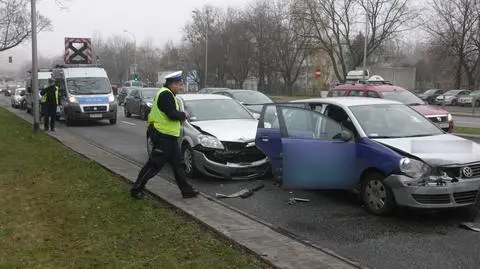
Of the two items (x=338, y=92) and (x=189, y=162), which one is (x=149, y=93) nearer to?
(x=338, y=92)

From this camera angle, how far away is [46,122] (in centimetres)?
1827

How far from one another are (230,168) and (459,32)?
53.4 metres

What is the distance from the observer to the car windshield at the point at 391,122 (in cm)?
728

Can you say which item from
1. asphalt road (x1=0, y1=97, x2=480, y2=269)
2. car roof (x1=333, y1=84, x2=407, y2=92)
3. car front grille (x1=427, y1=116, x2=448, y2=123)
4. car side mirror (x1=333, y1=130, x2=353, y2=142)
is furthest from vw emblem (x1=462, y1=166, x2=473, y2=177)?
car roof (x1=333, y1=84, x2=407, y2=92)

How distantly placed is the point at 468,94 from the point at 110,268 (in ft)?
165

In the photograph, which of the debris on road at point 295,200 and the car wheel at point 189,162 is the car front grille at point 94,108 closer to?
the car wheel at point 189,162

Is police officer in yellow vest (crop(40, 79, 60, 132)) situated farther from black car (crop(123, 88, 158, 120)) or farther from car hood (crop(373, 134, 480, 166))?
car hood (crop(373, 134, 480, 166))

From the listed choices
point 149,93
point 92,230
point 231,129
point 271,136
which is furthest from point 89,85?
point 92,230

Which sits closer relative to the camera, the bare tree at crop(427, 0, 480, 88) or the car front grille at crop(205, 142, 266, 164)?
the car front grille at crop(205, 142, 266, 164)

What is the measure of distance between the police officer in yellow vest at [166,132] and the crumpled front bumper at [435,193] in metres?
2.86

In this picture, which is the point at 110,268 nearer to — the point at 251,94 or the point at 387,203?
the point at 387,203

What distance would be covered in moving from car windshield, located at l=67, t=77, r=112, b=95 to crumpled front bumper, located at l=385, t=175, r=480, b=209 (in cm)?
1741

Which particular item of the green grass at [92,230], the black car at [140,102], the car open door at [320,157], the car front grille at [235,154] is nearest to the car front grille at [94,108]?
the black car at [140,102]

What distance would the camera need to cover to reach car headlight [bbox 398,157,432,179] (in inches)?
249
